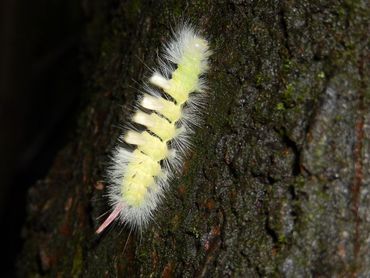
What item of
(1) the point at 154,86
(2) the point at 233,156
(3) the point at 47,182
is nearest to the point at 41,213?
(3) the point at 47,182

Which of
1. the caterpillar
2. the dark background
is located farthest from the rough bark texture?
the dark background

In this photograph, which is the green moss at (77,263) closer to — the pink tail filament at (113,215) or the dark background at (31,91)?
the pink tail filament at (113,215)

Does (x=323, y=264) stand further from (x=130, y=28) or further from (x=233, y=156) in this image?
(x=130, y=28)

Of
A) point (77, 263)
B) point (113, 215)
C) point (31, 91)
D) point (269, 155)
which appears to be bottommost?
point (77, 263)

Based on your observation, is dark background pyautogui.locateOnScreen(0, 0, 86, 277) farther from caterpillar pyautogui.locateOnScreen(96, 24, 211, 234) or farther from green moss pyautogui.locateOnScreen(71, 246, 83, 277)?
caterpillar pyautogui.locateOnScreen(96, 24, 211, 234)

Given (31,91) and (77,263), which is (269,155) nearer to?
(77,263)

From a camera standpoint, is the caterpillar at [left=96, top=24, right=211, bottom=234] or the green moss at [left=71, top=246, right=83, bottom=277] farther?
the green moss at [left=71, top=246, right=83, bottom=277]

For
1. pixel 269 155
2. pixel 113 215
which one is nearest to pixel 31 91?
pixel 113 215

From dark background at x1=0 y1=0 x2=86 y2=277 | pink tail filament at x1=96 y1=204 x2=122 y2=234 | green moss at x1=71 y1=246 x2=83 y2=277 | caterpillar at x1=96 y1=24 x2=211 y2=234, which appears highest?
dark background at x1=0 y1=0 x2=86 y2=277
